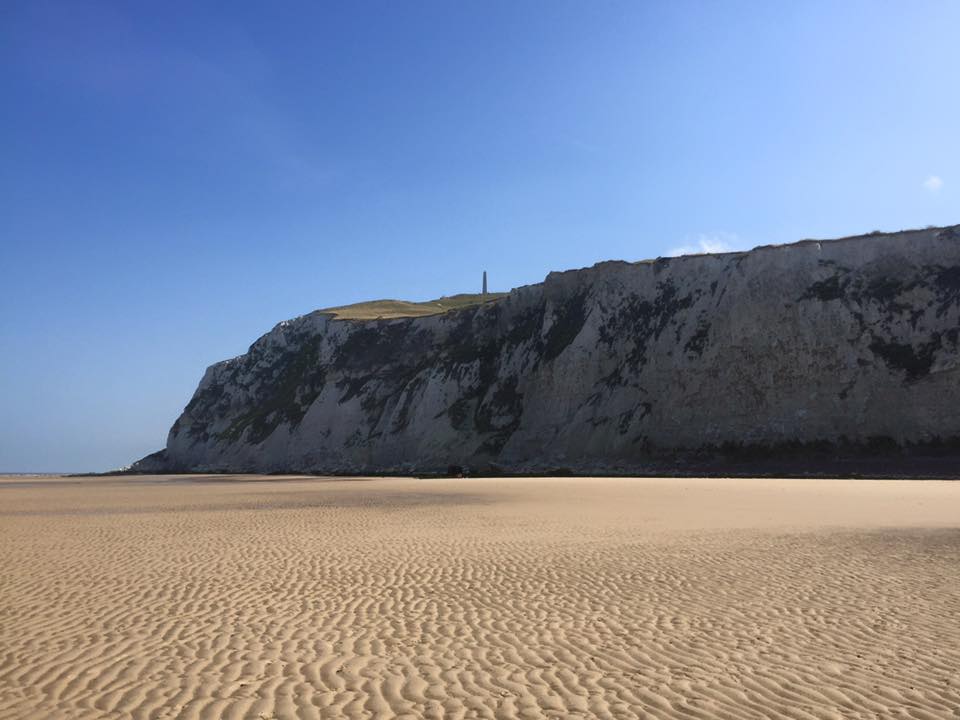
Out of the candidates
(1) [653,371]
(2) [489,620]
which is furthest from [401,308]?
(2) [489,620]

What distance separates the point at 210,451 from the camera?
8075 centimetres

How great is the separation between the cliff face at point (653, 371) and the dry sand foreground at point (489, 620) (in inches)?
1156

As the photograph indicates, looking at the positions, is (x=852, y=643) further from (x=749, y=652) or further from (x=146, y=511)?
(x=146, y=511)

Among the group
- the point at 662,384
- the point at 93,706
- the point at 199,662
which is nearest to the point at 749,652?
the point at 199,662

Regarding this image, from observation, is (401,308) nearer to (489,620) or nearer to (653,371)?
(653,371)

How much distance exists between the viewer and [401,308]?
97.4 m

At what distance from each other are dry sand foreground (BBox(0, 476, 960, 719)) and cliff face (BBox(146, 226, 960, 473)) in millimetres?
29368

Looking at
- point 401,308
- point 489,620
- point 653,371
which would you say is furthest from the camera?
point 401,308

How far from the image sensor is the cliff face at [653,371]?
1818 inches

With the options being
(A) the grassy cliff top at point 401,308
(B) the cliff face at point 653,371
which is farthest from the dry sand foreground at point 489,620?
(A) the grassy cliff top at point 401,308

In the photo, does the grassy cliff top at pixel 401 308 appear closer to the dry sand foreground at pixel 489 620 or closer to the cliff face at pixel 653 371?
the cliff face at pixel 653 371

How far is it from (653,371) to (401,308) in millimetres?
50583

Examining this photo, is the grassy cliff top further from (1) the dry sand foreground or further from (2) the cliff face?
(1) the dry sand foreground

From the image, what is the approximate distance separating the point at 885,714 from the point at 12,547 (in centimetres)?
1722
